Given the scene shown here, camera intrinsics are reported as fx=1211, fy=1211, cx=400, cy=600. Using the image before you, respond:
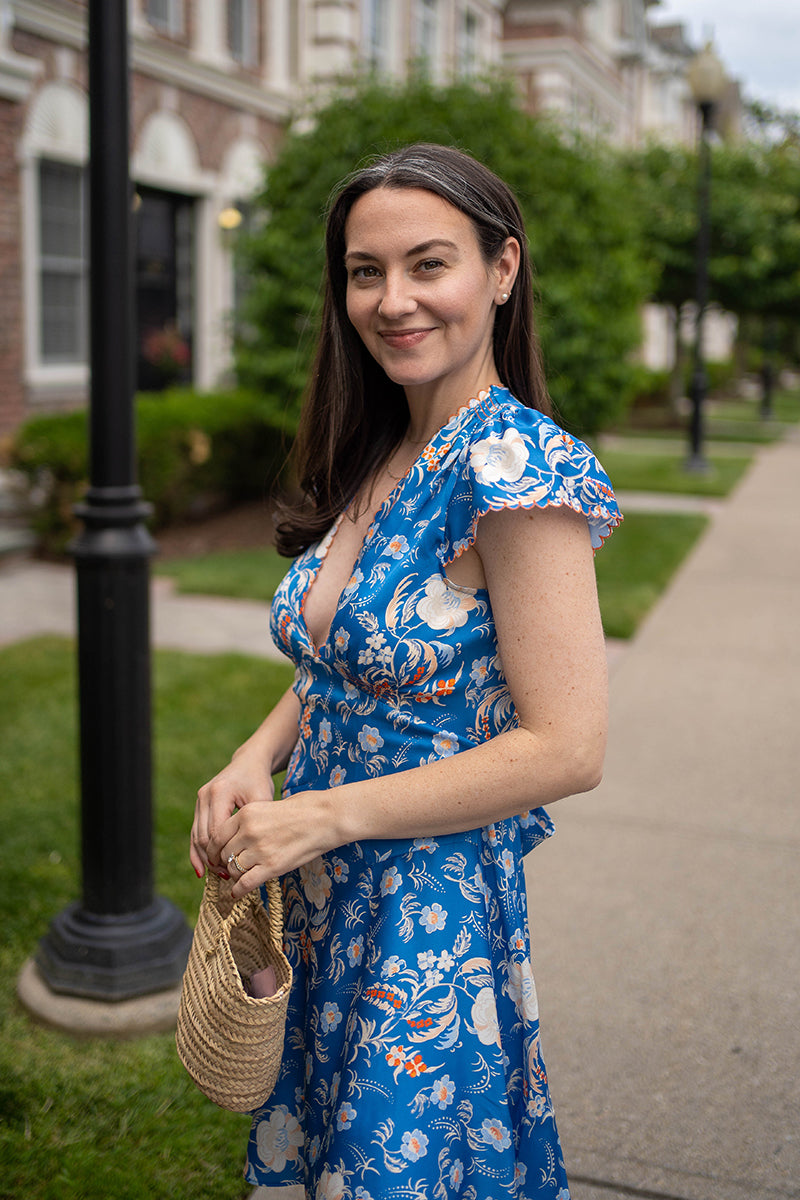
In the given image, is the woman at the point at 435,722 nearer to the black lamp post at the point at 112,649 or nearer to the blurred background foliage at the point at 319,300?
the black lamp post at the point at 112,649

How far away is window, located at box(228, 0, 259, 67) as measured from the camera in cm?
1516

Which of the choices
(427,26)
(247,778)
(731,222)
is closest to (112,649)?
(247,778)

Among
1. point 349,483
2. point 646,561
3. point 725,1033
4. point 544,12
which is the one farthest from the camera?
point 544,12

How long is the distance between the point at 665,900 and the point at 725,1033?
82cm

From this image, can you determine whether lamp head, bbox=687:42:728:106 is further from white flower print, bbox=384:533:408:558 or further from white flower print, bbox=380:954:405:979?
white flower print, bbox=380:954:405:979

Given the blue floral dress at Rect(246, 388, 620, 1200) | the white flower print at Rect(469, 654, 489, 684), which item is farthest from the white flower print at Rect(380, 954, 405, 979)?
the white flower print at Rect(469, 654, 489, 684)

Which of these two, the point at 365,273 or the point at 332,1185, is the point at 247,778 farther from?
the point at 365,273

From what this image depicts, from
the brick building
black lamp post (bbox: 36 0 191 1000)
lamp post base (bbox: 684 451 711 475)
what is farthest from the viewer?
lamp post base (bbox: 684 451 711 475)

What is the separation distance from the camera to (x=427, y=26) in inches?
804

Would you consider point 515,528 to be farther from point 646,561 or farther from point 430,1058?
point 646,561

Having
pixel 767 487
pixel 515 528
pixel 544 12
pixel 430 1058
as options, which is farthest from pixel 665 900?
pixel 544 12

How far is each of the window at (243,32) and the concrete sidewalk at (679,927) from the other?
1043 cm

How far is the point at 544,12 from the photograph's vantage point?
1011 inches

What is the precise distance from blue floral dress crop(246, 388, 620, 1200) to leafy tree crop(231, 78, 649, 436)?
8236 millimetres
